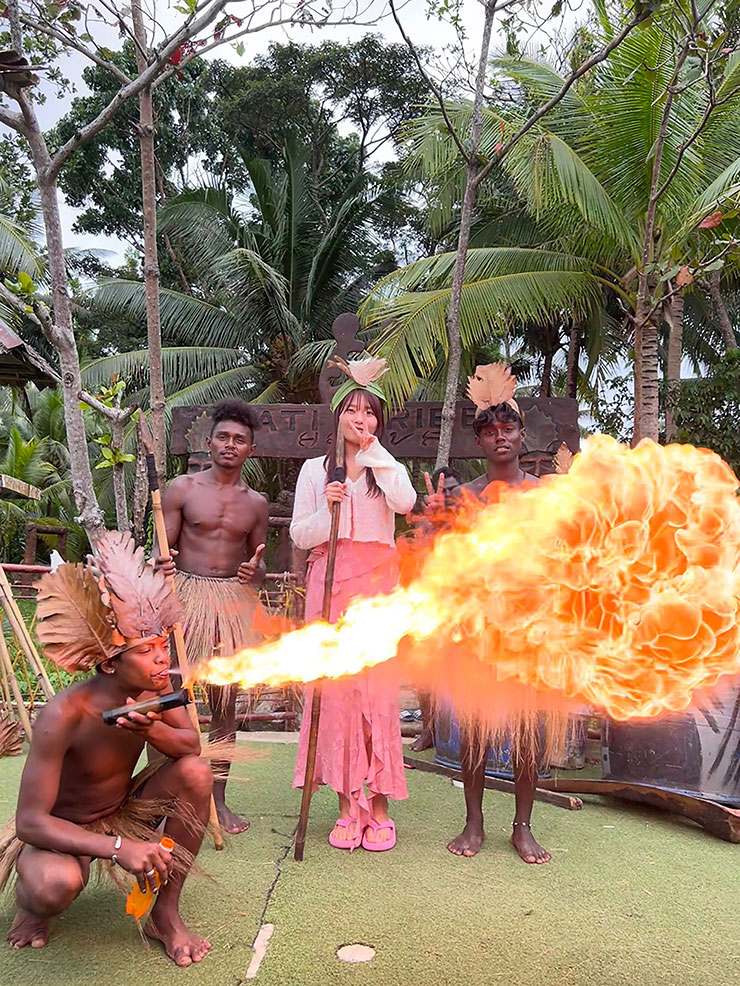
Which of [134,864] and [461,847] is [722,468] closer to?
[461,847]

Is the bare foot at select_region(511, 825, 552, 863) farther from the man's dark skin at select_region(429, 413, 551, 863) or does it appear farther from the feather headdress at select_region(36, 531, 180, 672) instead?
the feather headdress at select_region(36, 531, 180, 672)

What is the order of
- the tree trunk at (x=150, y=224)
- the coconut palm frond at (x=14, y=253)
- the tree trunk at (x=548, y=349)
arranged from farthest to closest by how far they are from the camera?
the tree trunk at (x=548, y=349) < the coconut palm frond at (x=14, y=253) < the tree trunk at (x=150, y=224)

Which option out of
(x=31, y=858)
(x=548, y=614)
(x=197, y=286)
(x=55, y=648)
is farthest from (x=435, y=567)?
(x=197, y=286)

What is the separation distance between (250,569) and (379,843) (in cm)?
143

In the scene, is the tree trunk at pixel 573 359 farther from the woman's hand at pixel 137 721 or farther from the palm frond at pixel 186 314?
the woman's hand at pixel 137 721

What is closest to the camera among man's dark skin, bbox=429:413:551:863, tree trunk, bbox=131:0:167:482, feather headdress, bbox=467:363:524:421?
man's dark skin, bbox=429:413:551:863

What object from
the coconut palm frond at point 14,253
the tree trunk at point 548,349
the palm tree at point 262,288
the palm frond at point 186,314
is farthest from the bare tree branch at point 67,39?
the tree trunk at point 548,349

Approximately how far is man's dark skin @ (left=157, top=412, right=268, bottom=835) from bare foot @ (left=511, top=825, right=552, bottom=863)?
52.1 inches

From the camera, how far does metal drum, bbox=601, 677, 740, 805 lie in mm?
4098

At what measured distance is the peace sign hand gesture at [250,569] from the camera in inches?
152

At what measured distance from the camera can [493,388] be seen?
373 cm

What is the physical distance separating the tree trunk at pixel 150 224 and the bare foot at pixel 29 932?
233 centimetres

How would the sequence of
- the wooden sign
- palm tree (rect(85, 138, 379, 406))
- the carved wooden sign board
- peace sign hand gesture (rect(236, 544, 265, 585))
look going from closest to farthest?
peace sign hand gesture (rect(236, 544, 265, 585)), the carved wooden sign board, the wooden sign, palm tree (rect(85, 138, 379, 406))

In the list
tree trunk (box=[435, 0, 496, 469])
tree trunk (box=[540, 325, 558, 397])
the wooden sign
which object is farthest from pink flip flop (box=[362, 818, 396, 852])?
tree trunk (box=[540, 325, 558, 397])
